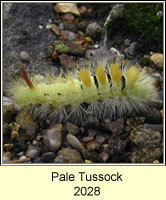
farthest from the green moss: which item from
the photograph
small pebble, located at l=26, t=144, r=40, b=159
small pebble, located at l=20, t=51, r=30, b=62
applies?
small pebble, located at l=26, t=144, r=40, b=159

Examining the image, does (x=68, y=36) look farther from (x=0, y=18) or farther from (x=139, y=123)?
(x=139, y=123)

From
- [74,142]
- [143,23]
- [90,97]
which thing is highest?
[143,23]

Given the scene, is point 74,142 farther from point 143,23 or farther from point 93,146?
point 143,23

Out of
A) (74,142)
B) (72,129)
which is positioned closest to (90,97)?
(72,129)

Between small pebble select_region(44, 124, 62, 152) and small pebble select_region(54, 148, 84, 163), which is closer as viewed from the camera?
small pebble select_region(54, 148, 84, 163)

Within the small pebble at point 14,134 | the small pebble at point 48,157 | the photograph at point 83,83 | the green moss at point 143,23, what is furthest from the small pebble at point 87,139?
the green moss at point 143,23

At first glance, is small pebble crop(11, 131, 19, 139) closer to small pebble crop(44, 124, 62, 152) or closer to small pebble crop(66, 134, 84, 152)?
small pebble crop(44, 124, 62, 152)

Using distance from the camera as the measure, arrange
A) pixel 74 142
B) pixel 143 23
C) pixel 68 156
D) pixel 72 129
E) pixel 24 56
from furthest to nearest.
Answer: pixel 143 23
pixel 24 56
pixel 72 129
pixel 74 142
pixel 68 156

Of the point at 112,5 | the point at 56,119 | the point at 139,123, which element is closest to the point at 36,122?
the point at 56,119
